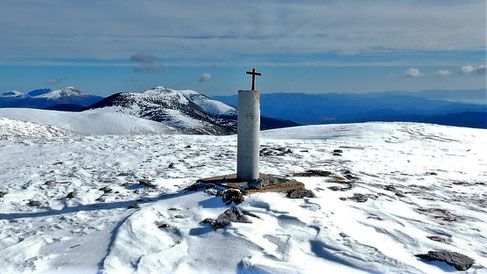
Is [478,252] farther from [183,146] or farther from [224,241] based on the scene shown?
[183,146]

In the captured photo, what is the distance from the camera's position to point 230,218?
8211 millimetres

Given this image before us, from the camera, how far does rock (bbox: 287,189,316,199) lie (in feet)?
32.6

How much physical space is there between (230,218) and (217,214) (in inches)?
21.8

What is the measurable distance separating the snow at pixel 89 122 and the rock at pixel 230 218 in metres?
57.9

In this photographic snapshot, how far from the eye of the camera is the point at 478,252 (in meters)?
7.33

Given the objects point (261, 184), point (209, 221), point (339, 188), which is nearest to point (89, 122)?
point (261, 184)

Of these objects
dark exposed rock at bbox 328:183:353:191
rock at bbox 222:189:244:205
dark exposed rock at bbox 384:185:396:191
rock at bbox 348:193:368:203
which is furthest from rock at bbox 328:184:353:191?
rock at bbox 222:189:244:205

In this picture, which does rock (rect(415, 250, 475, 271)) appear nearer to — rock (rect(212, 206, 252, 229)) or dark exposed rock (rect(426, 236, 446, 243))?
dark exposed rock (rect(426, 236, 446, 243))

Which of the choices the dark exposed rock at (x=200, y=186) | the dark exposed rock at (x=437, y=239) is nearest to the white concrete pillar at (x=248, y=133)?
the dark exposed rock at (x=200, y=186)

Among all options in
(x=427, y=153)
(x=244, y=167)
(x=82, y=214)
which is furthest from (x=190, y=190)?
(x=427, y=153)

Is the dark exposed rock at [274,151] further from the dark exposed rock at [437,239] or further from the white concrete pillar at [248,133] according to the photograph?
the dark exposed rock at [437,239]

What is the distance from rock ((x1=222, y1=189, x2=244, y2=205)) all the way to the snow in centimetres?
5676

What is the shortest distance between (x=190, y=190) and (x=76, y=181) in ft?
13.6

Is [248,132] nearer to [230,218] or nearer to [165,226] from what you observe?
[230,218]
